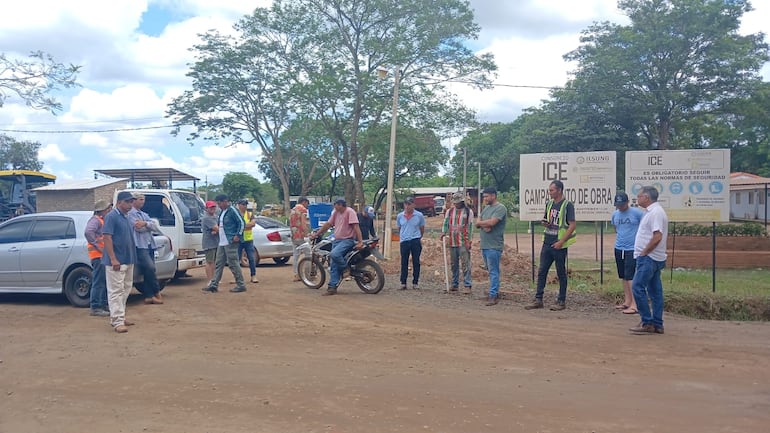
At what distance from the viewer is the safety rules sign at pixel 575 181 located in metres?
11.1

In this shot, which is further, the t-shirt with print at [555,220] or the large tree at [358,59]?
the large tree at [358,59]

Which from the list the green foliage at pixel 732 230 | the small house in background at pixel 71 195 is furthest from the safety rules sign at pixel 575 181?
the small house in background at pixel 71 195

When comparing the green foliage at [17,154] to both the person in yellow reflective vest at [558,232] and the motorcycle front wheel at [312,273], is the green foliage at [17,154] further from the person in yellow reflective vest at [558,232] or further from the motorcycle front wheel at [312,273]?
the person in yellow reflective vest at [558,232]

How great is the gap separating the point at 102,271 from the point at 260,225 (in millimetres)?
7197

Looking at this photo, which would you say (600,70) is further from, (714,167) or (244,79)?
(714,167)

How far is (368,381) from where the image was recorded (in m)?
5.57

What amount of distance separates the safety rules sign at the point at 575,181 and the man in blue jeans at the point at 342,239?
3.30m

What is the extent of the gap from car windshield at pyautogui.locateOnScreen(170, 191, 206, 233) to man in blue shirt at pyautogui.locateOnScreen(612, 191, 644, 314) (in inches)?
315

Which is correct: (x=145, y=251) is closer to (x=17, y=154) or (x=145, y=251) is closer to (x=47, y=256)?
(x=47, y=256)

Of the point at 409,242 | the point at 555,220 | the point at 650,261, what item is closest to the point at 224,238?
the point at 409,242

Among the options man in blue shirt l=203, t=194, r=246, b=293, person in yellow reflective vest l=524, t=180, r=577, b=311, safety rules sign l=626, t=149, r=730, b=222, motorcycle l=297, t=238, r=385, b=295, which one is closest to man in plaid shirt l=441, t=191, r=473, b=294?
motorcycle l=297, t=238, r=385, b=295

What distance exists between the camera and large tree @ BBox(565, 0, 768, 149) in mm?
32125

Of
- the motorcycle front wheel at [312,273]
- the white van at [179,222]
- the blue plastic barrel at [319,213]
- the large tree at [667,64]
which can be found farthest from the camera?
the large tree at [667,64]

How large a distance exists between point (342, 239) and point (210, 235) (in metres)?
2.73
